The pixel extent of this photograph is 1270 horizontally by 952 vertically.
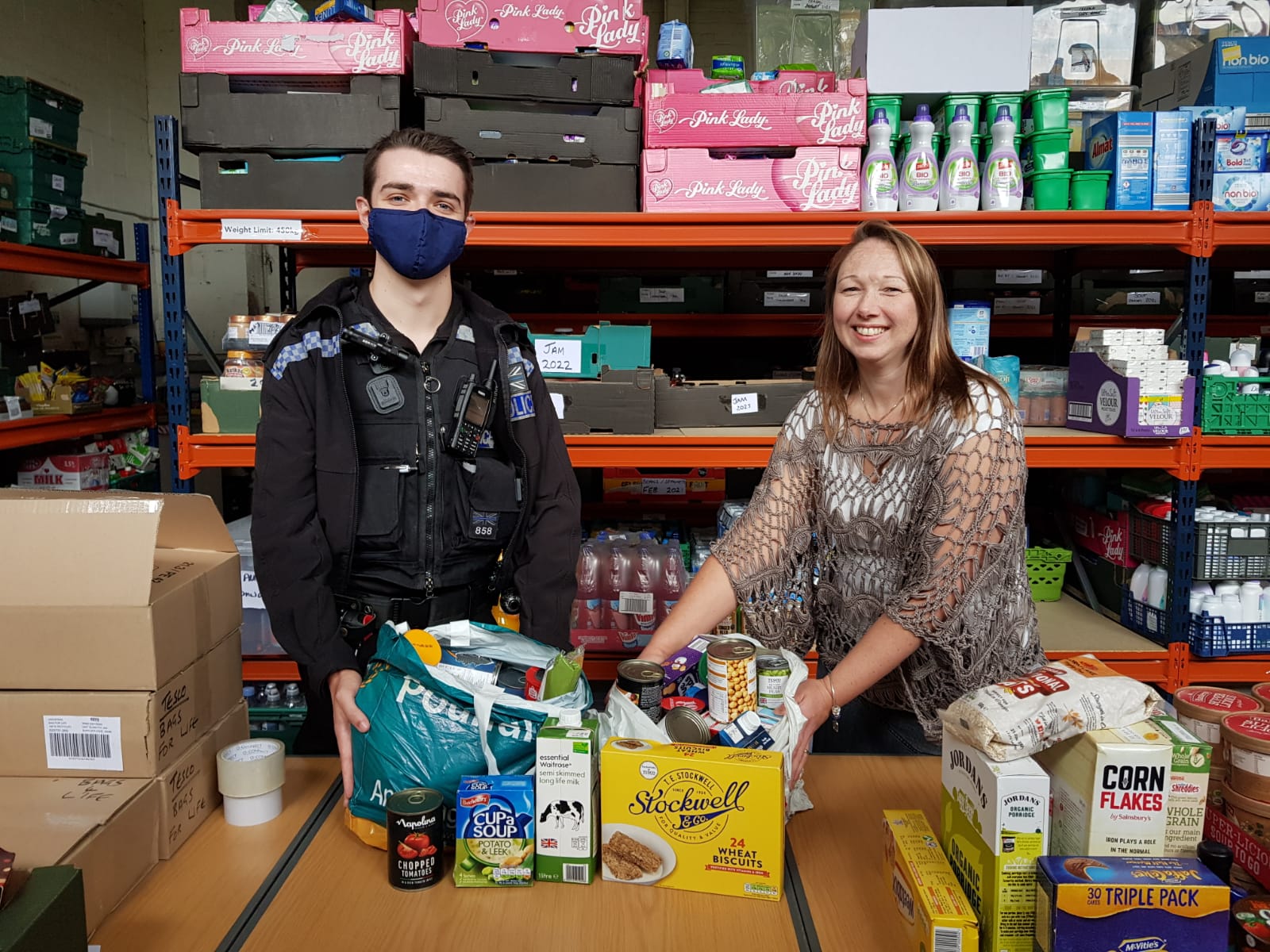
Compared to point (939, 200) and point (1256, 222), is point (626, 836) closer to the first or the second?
point (939, 200)

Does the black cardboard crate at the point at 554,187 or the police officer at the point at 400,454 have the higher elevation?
the black cardboard crate at the point at 554,187

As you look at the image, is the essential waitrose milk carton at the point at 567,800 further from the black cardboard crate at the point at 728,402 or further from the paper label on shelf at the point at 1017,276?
the paper label on shelf at the point at 1017,276

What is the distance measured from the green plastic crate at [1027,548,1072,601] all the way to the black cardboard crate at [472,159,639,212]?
7.16ft

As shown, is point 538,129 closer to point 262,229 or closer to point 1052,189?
point 262,229

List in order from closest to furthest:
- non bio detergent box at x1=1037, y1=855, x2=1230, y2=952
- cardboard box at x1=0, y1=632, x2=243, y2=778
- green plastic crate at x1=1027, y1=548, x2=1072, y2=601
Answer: non bio detergent box at x1=1037, y1=855, x2=1230, y2=952
cardboard box at x1=0, y1=632, x2=243, y2=778
green plastic crate at x1=1027, y1=548, x2=1072, y2=601

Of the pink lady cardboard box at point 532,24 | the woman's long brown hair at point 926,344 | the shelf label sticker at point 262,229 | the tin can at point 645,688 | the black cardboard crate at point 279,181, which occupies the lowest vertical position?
the tin can at point 645,688

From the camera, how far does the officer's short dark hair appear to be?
1.92 metres

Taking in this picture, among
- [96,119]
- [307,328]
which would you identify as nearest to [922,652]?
[307,328]

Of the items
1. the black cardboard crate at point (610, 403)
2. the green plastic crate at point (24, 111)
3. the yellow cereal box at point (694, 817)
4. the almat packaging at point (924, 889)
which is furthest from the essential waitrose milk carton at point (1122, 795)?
the green plastic crate at point (24, 111)

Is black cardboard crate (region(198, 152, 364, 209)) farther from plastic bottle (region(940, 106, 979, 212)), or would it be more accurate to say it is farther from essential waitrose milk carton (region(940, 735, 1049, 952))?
essential waitrose milk carton (region(940, 735, 1049, 952))

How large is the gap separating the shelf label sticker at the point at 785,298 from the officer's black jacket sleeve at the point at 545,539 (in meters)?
1.84

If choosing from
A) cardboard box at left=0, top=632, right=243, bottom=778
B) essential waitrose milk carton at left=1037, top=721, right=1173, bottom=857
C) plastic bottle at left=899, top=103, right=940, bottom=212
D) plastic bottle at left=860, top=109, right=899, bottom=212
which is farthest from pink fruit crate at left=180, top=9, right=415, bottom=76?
essential waitrose milk carton at left=1037, top=721, right=1173, bottom=857

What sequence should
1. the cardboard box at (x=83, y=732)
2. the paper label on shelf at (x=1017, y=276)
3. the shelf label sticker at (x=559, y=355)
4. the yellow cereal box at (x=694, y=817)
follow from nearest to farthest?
the yellow cereal box at (x=694, y=817)
the cardboard box at (x=83, y=732)
the shelf label sticker at (x=559, y=355)
the paper label on shelf at (x=1017, y=276)

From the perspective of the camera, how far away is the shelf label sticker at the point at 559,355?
2.94 metres
